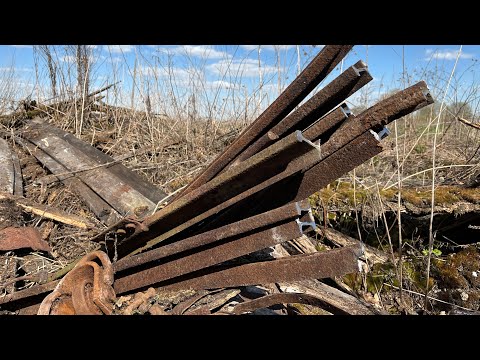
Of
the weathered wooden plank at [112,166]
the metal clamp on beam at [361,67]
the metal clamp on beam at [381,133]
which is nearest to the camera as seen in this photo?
the metal clamp on beam at [381,133]

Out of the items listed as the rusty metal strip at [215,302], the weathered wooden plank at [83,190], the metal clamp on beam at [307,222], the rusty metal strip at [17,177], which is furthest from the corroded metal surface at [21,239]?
the metal clamp on beam at [307,222]

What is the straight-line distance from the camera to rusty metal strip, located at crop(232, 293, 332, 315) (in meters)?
1.88

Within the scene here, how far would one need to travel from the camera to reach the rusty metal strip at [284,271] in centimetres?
166

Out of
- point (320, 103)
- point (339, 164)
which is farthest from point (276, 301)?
point (320, 103)

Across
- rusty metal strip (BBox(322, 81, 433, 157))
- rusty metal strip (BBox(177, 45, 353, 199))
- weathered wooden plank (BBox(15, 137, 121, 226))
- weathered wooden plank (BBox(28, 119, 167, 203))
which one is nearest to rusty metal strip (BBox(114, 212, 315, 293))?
rusty metal strip (BBox(322, 81, 433, 157))

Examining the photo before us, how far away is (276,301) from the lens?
1941 millimetres

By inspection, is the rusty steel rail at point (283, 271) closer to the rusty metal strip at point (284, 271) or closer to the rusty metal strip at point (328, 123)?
the rusty metal strip at point (284, 271)

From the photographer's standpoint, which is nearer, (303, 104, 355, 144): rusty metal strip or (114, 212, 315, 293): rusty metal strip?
(114, 212, 315, 293): rusty metal strip

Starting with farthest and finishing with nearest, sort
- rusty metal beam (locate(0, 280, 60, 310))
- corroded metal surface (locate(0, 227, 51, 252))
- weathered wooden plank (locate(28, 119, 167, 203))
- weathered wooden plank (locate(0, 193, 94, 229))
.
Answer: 1. weathered wooden plank (locate(28, 119, 167, 203))
2. weathered wooden plank (locate(0, 193, 94, 229))
3. corroded metal surface (locate(0, 227, 51, 252))
4. rusty metal beam (locate(0, 280, 60, 310))

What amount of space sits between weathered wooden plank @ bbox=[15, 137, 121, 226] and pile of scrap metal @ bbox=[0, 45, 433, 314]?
3.99 feet

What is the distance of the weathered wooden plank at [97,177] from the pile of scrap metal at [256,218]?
1.15m

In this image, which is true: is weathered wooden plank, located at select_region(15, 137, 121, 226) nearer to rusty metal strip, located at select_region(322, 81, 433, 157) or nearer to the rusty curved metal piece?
the rusty curved metal piece
